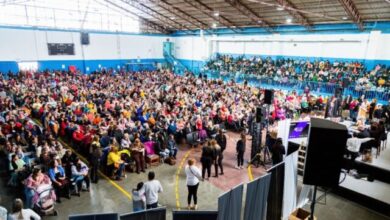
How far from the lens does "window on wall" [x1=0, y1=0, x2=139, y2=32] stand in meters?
22.4

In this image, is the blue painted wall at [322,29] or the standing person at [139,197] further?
the blue painted wall at [322,29]

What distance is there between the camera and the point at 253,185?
4391 millimetres

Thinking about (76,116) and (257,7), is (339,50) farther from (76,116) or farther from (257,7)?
(76,116)

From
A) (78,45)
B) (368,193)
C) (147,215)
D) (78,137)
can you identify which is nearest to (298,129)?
(368,193)

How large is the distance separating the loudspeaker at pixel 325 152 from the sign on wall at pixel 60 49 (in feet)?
87.5

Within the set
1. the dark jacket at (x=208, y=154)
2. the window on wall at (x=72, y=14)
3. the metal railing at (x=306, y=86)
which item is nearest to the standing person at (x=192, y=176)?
the dark jacket at (x=208, y=154)

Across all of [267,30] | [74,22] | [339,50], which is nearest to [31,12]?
[74,22]

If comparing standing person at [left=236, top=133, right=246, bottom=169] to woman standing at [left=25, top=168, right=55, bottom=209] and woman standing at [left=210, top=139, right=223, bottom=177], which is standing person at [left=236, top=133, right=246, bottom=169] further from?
woman standing at [left=25, top=168, right=55, bottom=209]

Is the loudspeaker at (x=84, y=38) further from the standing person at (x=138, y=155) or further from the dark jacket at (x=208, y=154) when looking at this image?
the dark jacket at (x=208, y=154)

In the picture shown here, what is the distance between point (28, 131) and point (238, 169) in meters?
6.84

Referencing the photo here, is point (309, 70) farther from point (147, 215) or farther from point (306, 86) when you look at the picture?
point (147, 215)

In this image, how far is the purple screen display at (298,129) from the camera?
27.7ft

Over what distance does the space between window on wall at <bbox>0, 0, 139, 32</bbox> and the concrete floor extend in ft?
71.4

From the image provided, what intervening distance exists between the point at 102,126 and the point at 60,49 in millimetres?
19882
